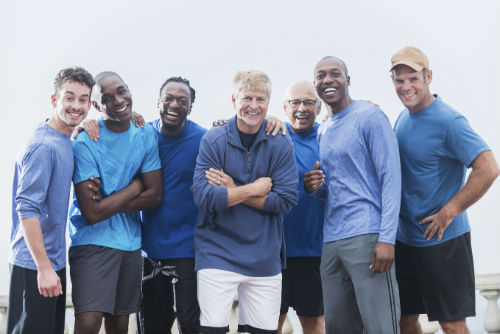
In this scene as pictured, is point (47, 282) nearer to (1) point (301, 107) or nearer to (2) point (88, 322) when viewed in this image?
(2) point (88, 322)

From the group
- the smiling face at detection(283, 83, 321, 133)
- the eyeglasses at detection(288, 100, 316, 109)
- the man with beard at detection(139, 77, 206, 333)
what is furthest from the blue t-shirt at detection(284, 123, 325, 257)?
the man with beard at detection(139, 77, 206, 333)

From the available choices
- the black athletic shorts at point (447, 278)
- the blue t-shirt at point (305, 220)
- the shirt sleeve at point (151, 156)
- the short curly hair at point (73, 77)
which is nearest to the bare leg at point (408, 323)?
the black athletic shorts at point (447, 278)

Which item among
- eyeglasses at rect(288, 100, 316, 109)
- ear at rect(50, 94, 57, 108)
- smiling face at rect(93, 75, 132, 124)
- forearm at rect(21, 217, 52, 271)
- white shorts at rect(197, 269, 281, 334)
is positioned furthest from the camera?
eyeglasses at rect(288, 100, 316, 109)

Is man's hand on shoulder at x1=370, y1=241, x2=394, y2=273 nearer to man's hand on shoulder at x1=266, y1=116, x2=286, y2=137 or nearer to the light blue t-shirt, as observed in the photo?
the light blue t-shirt

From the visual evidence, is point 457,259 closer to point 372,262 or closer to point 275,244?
point 372,262

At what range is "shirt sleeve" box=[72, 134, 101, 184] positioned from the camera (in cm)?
310

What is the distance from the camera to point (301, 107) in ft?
12.2

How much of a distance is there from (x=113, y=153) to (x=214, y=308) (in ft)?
3.64

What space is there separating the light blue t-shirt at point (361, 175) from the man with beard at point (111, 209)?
3.53 ft

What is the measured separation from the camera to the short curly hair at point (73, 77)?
10.2 ft

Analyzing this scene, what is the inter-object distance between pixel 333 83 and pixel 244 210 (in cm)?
97

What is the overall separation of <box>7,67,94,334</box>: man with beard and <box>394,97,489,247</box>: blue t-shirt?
199 centimetres

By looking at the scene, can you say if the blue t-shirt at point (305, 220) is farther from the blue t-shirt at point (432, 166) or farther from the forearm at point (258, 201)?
the forearm at point (258, 201)

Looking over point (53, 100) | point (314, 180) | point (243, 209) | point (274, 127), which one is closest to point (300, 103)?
point (274, 127)
